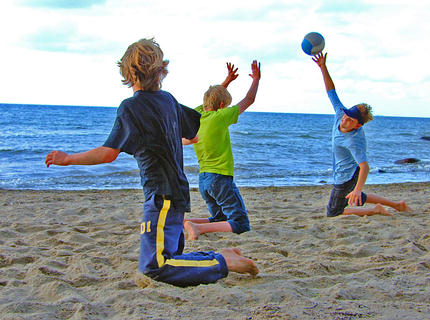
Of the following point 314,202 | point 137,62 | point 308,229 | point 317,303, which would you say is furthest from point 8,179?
point 317,303

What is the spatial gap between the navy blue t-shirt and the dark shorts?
10.7ft

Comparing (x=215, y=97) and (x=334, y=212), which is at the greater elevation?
(x=215, y=97)

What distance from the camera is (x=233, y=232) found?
5074 mm

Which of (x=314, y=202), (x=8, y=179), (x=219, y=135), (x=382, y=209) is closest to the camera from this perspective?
(x=219, y=135)

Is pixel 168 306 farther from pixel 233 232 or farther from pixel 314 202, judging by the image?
pixel 314 202

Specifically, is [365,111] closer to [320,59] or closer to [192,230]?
[320,59]

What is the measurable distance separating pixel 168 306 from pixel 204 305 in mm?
250

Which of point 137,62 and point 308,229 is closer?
point 137,62

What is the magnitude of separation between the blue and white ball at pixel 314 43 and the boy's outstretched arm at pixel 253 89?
191cm

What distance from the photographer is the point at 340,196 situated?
606 cm

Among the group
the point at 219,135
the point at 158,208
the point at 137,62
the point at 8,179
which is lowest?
the point at 8,179

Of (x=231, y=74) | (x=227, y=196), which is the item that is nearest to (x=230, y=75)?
(x=231, y=74)

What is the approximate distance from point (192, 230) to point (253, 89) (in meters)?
1.72

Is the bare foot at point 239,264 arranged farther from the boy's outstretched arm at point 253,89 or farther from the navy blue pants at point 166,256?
the boy's outstretched arm at point 253,89
